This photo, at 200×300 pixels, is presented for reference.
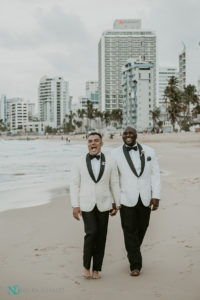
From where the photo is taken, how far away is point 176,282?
13.0 feet

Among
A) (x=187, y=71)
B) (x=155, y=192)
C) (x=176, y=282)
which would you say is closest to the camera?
(x=176, y=282)

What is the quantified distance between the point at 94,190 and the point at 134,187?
0.48m

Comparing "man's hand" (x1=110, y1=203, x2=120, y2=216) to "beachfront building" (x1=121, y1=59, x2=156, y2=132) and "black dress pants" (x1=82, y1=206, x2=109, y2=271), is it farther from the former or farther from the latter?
"beachfront building" (x1=121, y1=59, x2=156, y2=132)

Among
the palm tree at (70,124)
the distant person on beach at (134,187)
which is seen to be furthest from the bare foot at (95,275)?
the palm tree at (70,124)

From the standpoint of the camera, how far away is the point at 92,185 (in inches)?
158

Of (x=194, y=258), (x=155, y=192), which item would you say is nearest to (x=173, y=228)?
(x=194, y=258)

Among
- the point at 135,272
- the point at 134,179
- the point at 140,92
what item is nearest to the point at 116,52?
the point at 140,92

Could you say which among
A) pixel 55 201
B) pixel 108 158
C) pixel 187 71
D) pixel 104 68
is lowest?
pixel 55 201

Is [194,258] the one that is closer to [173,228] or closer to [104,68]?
[173,228]

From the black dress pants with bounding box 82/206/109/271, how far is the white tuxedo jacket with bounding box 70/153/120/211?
8 cm

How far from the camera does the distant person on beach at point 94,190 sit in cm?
400

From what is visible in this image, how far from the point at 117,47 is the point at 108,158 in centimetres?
19279

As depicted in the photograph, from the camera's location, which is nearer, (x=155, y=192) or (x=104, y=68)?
(x=155, y=192)

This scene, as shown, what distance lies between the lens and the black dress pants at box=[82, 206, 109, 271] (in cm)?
402
